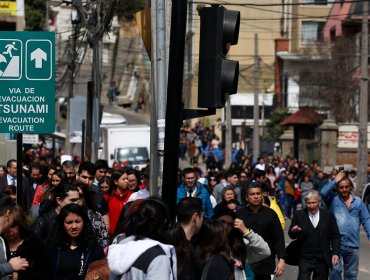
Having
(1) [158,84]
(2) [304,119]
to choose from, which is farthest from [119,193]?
(2) [304,119]

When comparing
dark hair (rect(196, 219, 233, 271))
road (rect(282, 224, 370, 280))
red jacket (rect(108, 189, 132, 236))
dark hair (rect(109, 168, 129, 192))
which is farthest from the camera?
road (rect(282, 224, 370, 280))

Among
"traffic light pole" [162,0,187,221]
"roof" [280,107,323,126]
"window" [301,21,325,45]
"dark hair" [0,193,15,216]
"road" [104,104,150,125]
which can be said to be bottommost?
"road" [104,104,150,125]

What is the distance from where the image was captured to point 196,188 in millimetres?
16781

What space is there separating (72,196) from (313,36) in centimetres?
6268

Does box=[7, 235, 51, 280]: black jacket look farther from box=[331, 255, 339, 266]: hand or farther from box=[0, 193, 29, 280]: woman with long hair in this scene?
box=[331, 255, 339, 266]: hand

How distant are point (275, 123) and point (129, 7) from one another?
22.9 metres

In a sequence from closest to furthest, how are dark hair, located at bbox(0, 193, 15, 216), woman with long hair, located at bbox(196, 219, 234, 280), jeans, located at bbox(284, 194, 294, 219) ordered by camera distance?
woman with long hair, located at bbox(196, 219, 234, 280), dark hair, located at bbox(0, 193, 15, 216), jeans, located at bbox(284, 194, 294, 219)

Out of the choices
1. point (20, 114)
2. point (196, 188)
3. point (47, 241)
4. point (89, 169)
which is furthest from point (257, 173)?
point (47, 241)

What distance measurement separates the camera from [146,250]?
726 cm

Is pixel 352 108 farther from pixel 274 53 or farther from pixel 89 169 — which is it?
pixel 89 169

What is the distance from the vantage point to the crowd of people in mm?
7406

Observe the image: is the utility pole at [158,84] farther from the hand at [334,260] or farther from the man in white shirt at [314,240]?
the hand at [334,260]

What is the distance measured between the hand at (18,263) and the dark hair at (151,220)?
3.53ft

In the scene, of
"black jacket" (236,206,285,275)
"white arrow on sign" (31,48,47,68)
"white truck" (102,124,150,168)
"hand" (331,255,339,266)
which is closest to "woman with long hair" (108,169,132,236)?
"black jacket" (236,206,285,275)
